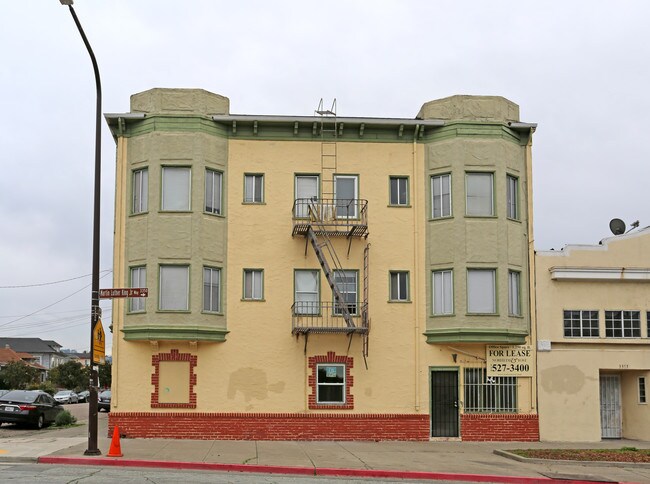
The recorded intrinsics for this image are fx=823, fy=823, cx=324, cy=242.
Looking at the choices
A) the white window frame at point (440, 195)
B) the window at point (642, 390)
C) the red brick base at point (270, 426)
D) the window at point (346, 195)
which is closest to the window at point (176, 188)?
the window at point (346, 195)

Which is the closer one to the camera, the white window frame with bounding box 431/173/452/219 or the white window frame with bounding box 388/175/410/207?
the white window frame with bounding box 431/173/452/219

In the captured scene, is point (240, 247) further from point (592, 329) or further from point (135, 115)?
point (592, 329)

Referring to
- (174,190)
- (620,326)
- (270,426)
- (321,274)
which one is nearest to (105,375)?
(270,426)

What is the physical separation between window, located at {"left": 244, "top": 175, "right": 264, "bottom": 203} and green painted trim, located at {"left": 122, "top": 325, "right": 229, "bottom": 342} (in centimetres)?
432

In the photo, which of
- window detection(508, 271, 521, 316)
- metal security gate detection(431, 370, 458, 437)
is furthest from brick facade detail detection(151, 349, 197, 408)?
window detection(508, 271, 521, 316)

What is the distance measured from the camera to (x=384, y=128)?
26453 millimetres

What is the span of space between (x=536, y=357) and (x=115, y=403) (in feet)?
43.0

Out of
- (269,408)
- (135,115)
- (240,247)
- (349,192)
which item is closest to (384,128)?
(349,192)

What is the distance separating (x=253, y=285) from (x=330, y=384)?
12.8 feet

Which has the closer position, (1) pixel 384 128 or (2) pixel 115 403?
(2) pixel 115 403

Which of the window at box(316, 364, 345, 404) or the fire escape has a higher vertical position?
the fire escape

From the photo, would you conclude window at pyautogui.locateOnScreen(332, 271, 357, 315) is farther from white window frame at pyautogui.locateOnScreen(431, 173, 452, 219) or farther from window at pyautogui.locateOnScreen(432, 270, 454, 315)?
white window frame at pyautogui.locateOnScreen(431, 173, 452, 219)

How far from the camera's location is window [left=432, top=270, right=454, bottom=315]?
25609 mm

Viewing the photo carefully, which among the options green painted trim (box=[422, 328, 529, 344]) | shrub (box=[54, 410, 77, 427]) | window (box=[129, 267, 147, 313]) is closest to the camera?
window (box=[129, 267, 147, 313])
